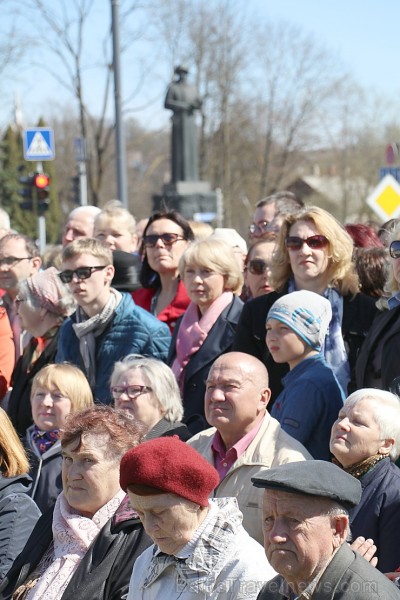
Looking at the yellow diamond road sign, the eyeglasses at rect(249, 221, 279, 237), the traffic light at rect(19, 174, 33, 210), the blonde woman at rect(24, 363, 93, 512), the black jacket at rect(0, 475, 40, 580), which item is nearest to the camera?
the black jacket at rect(0, 475, 40, 580)

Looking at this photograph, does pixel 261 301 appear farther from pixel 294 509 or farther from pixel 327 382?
pixel 294 509

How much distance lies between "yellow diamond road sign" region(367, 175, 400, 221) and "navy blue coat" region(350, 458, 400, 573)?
861cm

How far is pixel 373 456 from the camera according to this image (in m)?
4.07

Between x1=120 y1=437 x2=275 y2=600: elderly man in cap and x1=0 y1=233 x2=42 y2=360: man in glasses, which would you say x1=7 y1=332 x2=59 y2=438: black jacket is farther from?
x1=120 y1=437 x2=275 y2=600: elderly man in cap

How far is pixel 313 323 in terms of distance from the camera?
495cm

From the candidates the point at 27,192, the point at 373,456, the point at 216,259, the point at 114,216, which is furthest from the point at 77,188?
the point at 373,456

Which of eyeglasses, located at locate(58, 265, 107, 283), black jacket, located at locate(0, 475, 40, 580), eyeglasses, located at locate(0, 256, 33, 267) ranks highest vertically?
eyeglasses, located at locate(58, 265, 107, 283)

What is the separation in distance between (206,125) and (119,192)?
65.2 feet

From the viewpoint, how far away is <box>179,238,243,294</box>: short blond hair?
601 cm

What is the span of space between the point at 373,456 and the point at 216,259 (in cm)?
221

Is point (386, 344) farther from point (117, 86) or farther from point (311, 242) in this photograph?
point (117, 86)

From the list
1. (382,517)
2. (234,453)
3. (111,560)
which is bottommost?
(111,560)

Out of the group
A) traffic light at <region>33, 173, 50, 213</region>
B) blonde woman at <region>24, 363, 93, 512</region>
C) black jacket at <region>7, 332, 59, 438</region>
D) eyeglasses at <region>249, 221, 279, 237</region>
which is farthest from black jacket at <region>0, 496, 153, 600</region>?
traffic light at <region>33, 173, 50, 213</region>

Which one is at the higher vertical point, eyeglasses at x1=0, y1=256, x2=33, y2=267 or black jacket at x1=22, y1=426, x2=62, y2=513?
eyeglasses at x1=0, y1=256, x2=33, y2=267
